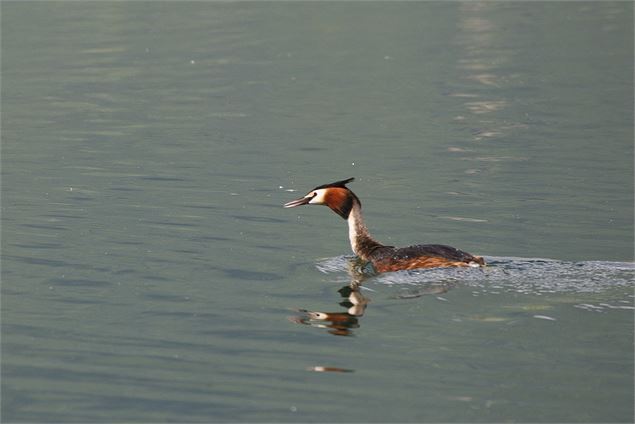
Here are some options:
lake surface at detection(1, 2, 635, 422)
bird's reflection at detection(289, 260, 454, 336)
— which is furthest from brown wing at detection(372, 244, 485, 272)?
bird's reflection at detection(289, 260, 454, 336)

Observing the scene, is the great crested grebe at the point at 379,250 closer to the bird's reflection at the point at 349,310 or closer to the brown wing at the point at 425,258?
the brown wing at the point at 425,258

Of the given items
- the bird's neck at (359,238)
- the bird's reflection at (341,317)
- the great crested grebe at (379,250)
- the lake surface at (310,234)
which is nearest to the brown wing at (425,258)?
the great crested grebe at (379,250)

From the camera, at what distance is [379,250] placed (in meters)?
13.0

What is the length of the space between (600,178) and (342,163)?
417 cm

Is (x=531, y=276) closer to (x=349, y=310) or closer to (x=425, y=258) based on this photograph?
(x=425, y=258)

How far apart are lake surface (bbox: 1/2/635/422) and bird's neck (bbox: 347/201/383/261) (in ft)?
0.89

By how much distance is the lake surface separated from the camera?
9.37 meters

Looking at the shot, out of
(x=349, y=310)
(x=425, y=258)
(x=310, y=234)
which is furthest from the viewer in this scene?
(x=310, y=234)

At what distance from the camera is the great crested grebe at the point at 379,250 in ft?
40.1

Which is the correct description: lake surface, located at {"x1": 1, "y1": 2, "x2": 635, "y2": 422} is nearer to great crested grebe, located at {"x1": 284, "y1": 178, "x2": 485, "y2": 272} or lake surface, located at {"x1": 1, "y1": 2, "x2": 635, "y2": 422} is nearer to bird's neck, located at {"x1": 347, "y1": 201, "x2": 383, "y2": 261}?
great crested grebe, located at {"x1": 284, "y1": 178, "x2": 485, "y2": 272}

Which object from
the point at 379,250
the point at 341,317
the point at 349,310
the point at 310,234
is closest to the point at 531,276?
the point at 379,250

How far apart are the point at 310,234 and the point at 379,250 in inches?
78.4

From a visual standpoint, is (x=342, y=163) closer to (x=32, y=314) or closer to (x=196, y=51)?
(x=32, y=314)

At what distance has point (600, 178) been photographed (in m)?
17.7
